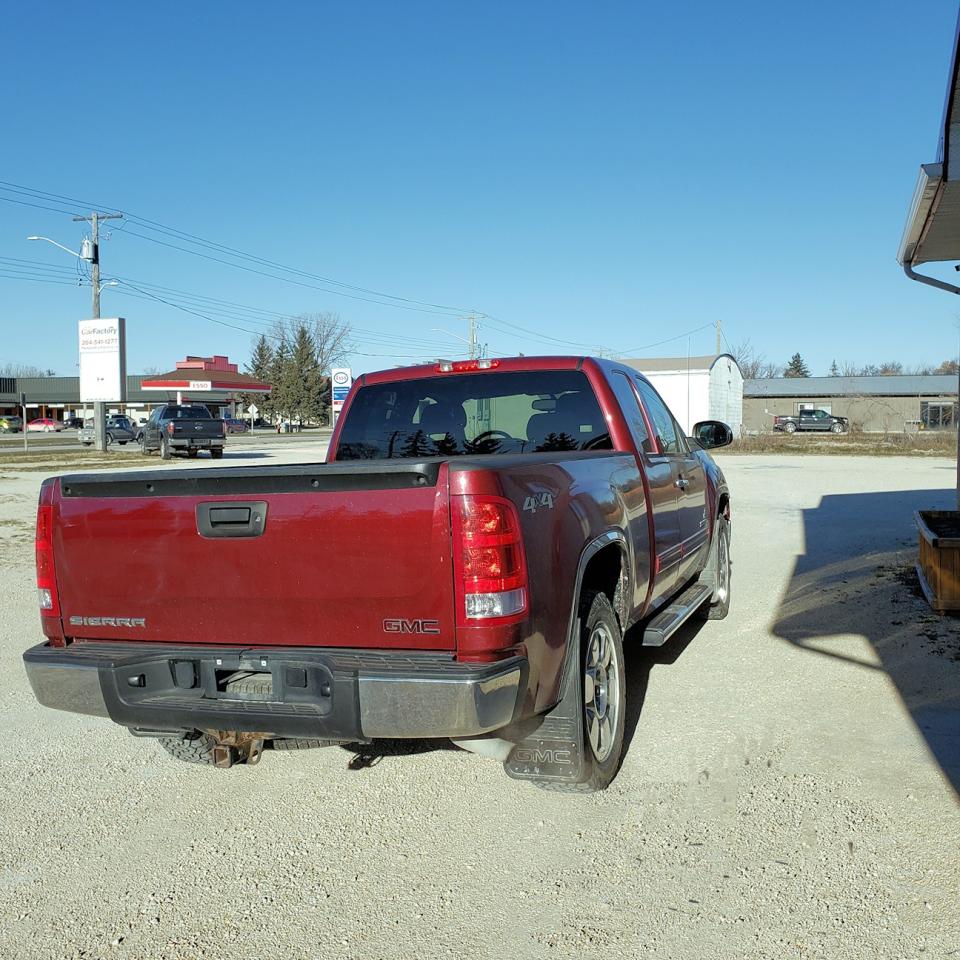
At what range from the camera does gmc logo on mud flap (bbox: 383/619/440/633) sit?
318 centimetres

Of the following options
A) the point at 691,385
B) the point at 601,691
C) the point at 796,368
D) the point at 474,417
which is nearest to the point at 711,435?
the point at 474,417

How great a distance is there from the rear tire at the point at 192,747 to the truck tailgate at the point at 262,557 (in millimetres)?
799

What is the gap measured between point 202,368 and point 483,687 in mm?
100164

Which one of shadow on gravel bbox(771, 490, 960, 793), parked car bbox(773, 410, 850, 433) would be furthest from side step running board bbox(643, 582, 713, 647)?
parked car bbox(773, 410, 850, 433)

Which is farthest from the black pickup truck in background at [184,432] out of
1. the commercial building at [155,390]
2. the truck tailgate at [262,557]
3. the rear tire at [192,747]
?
the commercial building at [155,390]

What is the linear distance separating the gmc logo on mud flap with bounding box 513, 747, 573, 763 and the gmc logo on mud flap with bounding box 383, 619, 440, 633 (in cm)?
81

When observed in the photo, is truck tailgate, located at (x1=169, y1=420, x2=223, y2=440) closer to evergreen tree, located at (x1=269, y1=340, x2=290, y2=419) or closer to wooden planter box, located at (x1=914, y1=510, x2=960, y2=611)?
wooden planter box, located at (x1=914, y1=510, x2=960, y2=611)

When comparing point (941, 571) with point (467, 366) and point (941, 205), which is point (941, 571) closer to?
point (941, 205)

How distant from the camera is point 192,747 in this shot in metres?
4.31

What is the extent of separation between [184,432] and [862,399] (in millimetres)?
55399

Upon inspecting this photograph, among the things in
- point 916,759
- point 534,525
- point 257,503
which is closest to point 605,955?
point 534,525

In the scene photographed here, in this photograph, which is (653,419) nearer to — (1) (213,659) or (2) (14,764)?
(1) (213,659)

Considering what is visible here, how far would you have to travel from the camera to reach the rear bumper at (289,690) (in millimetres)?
3094

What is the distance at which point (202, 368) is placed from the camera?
9812 centimetres
